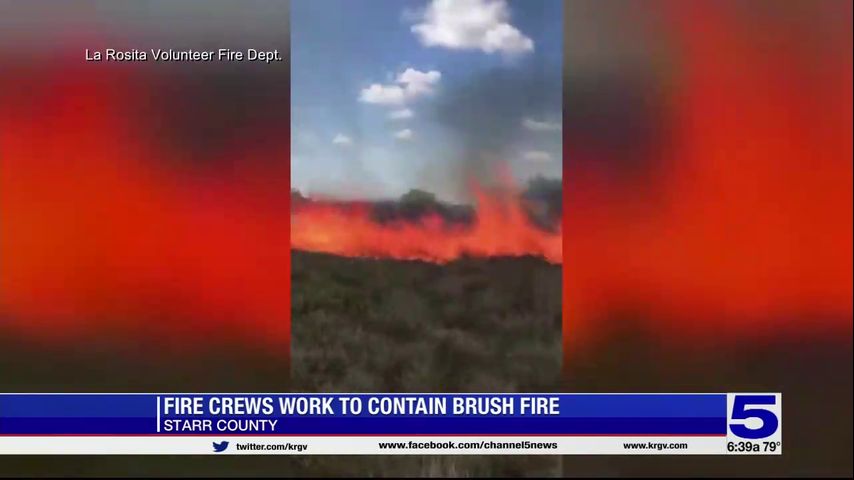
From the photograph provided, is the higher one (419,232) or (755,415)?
(419,232)

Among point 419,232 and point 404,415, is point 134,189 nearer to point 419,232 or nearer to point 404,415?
point 419,232

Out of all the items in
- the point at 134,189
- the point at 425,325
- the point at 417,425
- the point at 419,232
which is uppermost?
the point at 134,189

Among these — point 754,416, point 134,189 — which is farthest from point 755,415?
point 134,189

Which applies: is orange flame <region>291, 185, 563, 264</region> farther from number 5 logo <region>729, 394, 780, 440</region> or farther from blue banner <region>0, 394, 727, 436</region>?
number 5 logo <region>729, 394, 780, 440</region>

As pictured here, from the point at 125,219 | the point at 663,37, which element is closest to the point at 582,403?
the point at 663,37

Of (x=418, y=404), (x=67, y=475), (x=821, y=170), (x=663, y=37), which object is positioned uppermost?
(x=663, y=37)

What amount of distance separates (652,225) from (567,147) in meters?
0.43

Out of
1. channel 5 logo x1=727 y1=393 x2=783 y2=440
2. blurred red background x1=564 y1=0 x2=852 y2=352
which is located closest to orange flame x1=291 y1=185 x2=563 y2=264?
blurred red background x1=564 y1=0 x2=852 y2=352

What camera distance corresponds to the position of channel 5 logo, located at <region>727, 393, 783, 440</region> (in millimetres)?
2166

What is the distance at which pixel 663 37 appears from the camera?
210 cm

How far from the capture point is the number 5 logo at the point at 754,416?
217 cm

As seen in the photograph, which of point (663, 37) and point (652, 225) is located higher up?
point (663, 37)

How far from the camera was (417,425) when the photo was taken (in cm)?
216

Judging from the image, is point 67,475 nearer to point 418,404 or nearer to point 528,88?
point 418,404
